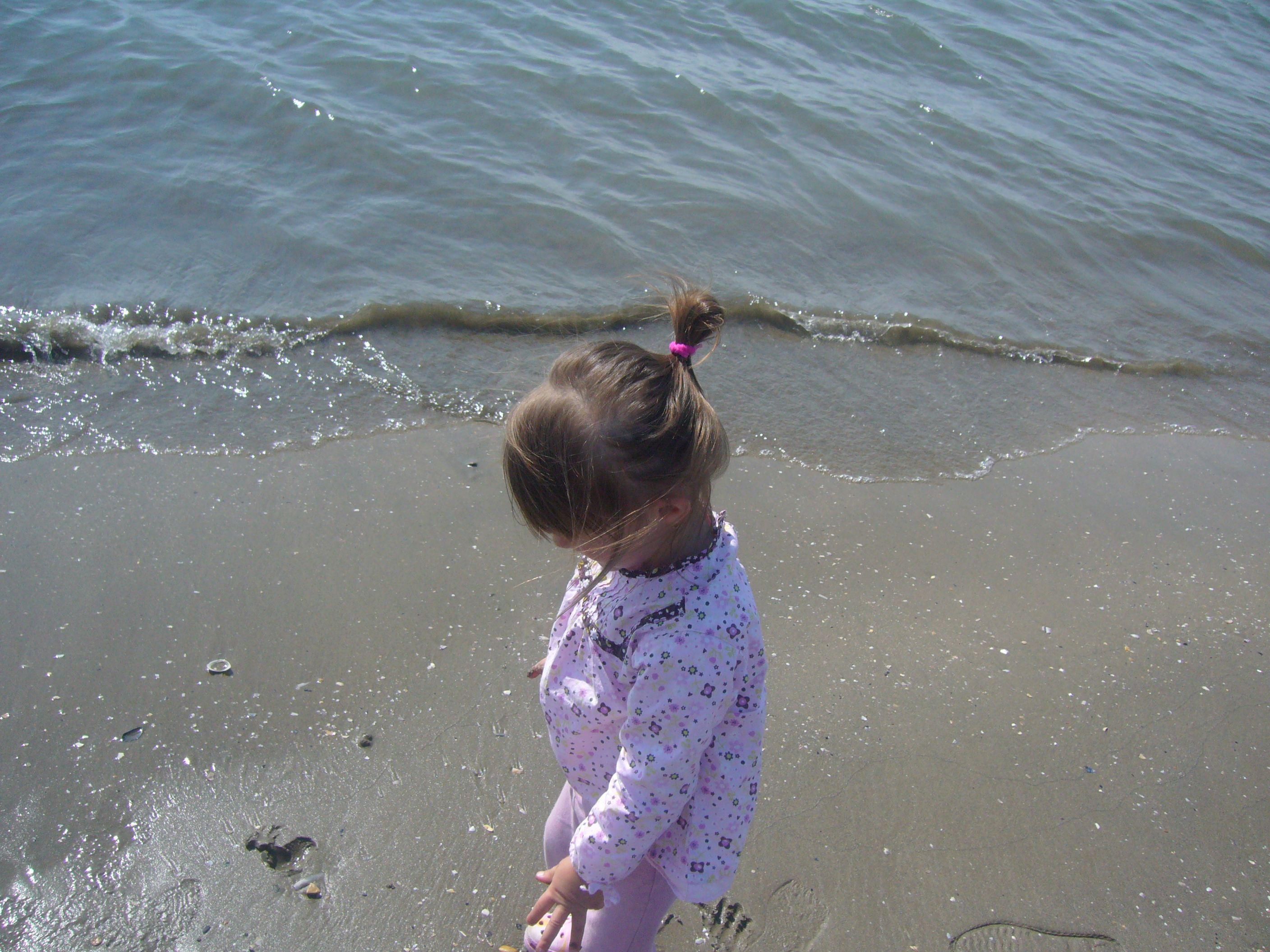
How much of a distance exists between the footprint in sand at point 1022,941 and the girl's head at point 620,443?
1.35m

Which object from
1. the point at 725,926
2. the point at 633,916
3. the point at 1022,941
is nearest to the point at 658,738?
the point at 633,916

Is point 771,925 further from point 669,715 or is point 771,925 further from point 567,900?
point 669,715

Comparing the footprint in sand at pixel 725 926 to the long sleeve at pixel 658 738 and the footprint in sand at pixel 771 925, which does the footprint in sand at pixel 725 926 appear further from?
the long sleeve at pixel 658 738

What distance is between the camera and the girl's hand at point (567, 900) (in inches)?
64.1

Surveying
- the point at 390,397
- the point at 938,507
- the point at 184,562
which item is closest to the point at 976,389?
the point at 938,507

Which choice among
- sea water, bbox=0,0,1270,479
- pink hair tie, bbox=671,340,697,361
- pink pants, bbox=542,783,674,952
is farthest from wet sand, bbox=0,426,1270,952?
pink hair tie, bbox=671,340,697,361

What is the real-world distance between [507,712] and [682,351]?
143 cm

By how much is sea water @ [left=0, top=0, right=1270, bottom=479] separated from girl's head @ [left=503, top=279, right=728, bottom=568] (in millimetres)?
2528

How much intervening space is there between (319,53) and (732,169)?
14.0 feet

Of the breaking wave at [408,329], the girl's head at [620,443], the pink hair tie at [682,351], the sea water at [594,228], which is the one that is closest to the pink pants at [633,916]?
the girl's head at [620,443]

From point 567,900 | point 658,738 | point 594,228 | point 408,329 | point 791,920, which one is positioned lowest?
point 408,329

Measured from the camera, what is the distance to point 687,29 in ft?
33.9

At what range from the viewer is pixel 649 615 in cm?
158

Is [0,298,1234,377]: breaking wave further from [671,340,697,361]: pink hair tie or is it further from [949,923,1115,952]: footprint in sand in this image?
[949,923,1115,952]: footprint in sand
